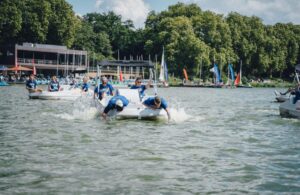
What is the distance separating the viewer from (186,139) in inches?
635

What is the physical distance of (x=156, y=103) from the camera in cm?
2094

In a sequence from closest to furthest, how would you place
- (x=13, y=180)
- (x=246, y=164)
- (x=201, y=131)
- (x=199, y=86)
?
(x=13, y=180) < (x=246, y=164) < (x=201, y=131) < (x=199, y=86)

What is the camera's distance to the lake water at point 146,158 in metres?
9.86

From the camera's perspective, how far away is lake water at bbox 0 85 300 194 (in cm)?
986

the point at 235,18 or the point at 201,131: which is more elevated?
the point at 235,18

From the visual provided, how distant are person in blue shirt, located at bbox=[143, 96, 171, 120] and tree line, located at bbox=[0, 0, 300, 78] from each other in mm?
68172

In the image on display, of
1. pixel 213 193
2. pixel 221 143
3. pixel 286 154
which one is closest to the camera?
pixel 213 193

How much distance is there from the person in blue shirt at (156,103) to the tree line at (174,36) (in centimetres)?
6817

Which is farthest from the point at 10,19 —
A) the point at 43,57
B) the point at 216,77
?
the point at 216,77

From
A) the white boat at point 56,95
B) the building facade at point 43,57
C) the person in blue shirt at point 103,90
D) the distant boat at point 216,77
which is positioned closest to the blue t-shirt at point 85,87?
the white boat at point 56,95

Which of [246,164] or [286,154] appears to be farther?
[286,154]

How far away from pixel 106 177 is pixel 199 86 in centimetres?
8514

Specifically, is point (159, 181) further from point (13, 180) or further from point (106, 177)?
point (13, 180)

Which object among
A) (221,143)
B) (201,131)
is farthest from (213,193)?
(201,131)
